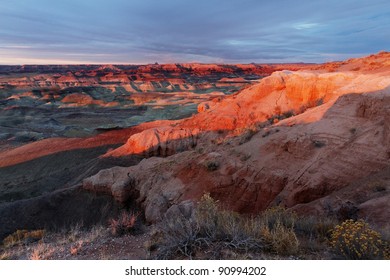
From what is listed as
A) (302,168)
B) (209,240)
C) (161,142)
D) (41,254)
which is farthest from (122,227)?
(161,142)

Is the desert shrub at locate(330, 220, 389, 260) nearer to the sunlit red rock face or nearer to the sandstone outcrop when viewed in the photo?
the sunlit red rock face

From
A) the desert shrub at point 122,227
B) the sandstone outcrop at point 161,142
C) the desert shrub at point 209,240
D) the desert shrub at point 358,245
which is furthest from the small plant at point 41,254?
the sandstone outcrop at point 161,142

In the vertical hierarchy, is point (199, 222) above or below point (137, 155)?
above

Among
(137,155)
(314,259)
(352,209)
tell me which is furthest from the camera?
(137,155)

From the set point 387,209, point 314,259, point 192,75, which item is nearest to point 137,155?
point 387,209

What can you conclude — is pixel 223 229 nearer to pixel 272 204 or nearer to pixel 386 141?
pixel 272 204

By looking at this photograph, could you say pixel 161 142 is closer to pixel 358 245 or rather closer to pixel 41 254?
pixel 41 254

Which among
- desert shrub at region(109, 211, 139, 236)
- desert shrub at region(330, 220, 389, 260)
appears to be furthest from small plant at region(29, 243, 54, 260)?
desert shrub at region(330, 220, 389, 260)

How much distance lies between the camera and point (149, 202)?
13859mm

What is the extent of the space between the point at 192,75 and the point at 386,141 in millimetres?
119690

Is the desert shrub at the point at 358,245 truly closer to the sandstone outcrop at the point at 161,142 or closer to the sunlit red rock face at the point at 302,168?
the sunlit red rock face at the point at 302,168

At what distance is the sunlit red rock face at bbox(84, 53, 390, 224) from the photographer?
9211 millimetres

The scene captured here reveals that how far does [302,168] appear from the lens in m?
11.1

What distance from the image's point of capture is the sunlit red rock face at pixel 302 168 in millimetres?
9211
